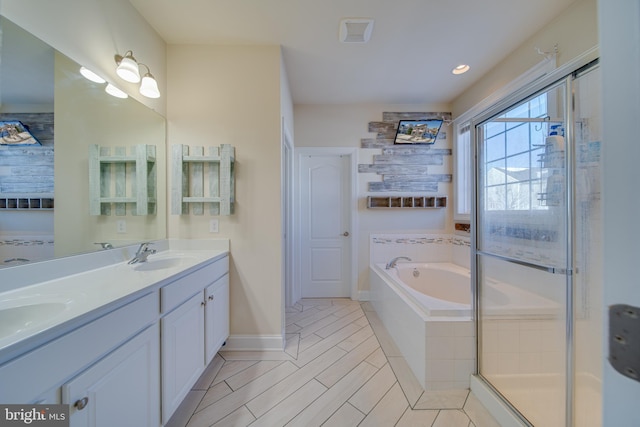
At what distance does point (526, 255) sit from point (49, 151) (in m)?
2.56

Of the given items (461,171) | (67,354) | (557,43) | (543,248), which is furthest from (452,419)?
(557,43)

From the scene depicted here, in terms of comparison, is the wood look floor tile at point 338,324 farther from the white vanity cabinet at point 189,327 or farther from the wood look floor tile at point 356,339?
the white vanity cabinet at point 189,327

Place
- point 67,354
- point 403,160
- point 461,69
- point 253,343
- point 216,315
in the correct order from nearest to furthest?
1. point 67,354
2. point 216,315
3. point 253,343
4. point 461,69
5. point 403,160

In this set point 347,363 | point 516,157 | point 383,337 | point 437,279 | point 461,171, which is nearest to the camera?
point 516,157

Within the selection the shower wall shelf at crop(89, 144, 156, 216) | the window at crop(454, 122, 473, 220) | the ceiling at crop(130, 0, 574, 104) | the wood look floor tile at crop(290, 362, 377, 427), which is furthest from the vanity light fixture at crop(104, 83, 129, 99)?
the window at crop(454, 122, 473, 220)

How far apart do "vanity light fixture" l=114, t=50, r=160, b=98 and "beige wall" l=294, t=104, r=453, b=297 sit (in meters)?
1.66

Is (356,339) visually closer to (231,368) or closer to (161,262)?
(231,368)

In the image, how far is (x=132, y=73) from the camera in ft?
4.95

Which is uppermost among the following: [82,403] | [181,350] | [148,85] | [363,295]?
[148,85]

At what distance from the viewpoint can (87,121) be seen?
1.31m

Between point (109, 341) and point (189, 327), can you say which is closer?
point (109, 341)

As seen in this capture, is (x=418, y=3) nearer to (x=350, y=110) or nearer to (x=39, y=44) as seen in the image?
(x=350, y=110)

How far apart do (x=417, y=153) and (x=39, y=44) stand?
3.22 metres

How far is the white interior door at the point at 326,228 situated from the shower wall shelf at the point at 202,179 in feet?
4.50
